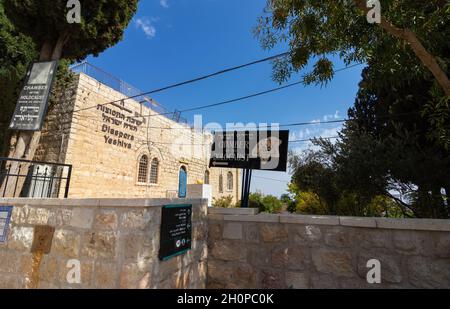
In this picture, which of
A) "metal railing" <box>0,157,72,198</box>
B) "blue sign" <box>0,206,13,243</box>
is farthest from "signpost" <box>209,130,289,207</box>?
"blue sign" <box>0,206,13,243</box>

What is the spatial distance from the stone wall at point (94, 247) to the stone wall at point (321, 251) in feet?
1.78

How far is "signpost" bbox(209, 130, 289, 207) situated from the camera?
4664 millimetres

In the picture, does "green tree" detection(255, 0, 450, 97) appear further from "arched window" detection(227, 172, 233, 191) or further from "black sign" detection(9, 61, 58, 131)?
"arched window" detection(227, 172, 233, 191)

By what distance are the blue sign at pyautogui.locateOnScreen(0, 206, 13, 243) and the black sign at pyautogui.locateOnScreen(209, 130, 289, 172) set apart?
3354mm

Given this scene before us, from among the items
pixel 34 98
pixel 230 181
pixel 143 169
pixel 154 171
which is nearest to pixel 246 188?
pixel 34 98

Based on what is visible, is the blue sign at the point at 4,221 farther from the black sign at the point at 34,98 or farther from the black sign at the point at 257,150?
the black sign at the point at 34,98

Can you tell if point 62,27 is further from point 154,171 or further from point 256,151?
point 154,171

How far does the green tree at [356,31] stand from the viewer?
9.48ft

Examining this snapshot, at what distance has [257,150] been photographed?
4660 mm

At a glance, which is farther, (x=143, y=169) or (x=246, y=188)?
(x=143, y=169)

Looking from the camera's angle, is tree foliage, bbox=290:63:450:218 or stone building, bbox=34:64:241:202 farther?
stone building, bbox=34:64:241:202

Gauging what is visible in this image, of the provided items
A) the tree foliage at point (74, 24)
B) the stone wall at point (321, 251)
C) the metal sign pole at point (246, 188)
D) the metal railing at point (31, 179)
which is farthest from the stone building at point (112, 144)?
the stone wall at point (321, 251)

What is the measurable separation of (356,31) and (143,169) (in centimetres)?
1145

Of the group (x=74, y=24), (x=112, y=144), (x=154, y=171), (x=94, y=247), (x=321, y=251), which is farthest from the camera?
(x=154, y=171)
